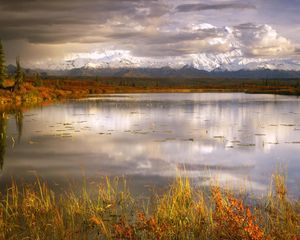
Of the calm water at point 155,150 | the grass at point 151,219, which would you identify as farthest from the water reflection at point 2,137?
the grass at point 151,219

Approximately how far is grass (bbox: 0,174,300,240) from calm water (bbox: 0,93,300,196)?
2.68 meters

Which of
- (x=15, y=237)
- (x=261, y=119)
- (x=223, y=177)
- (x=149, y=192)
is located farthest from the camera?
(x=261, y=119)

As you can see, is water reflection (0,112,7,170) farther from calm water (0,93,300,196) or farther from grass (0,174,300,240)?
grass (0,174,300,240)

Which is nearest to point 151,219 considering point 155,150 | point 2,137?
point 155,150

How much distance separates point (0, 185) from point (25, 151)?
7563 millimetres

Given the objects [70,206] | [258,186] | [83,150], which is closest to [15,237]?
[70,206]

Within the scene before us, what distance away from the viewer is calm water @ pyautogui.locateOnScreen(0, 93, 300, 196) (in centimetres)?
1619

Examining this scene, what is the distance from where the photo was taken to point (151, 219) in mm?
8328

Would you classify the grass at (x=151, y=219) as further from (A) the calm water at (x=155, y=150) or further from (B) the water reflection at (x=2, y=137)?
(B) the water reflection at (x=2, y=137)

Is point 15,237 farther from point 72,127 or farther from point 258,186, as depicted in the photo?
point 72,127

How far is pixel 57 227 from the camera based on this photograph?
9562 mm

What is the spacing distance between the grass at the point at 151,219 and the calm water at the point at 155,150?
2.68 meters

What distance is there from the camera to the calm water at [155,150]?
53.1 ft

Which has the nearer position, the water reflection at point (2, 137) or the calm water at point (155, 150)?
the calm water at point (155, 150)
